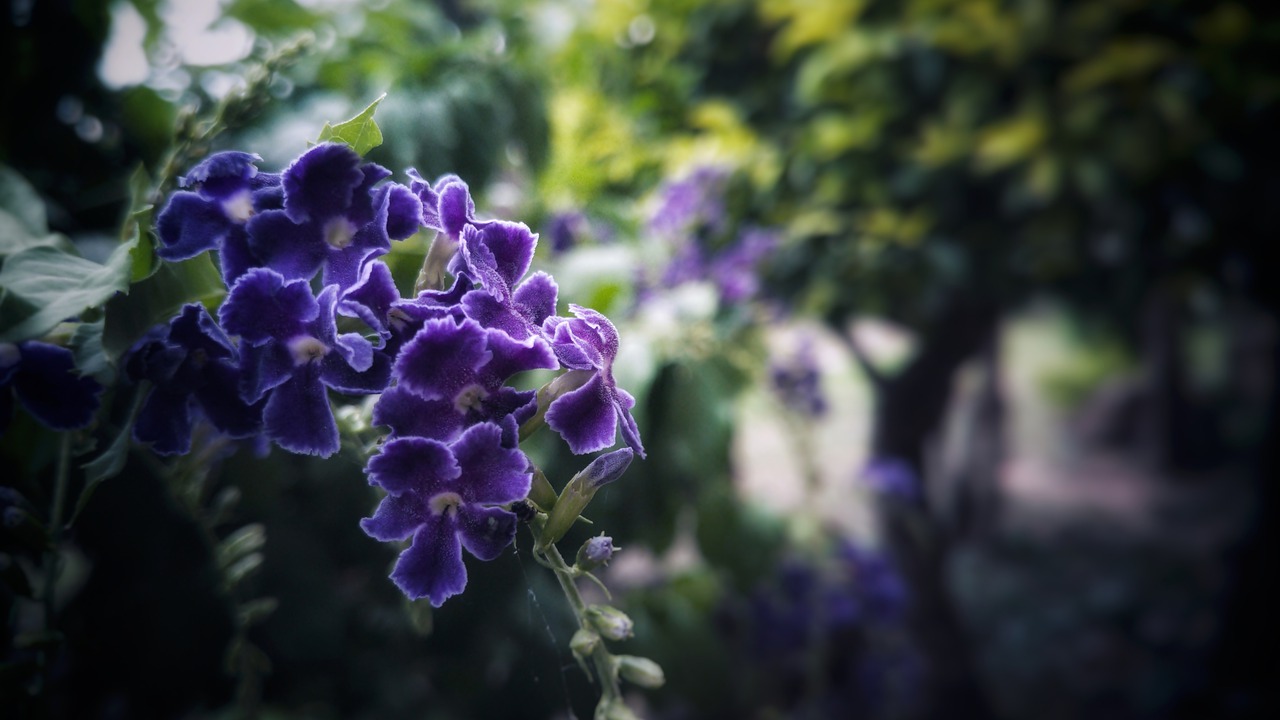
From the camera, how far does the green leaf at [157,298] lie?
40cm

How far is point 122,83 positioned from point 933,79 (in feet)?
4.52

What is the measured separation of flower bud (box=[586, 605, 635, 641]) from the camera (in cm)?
39

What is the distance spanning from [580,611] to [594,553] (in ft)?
0.13

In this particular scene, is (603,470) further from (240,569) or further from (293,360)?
(240,569)

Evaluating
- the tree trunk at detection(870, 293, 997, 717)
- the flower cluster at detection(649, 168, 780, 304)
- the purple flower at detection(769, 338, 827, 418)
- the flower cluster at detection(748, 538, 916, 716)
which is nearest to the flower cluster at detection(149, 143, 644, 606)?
the flower cluster at detection(649, 168, 780, 304)

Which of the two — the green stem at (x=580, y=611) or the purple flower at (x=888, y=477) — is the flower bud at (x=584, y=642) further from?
the purple flower at (x=888, y=477)

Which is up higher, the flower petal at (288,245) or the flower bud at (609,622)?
the flower petal at (288,245)

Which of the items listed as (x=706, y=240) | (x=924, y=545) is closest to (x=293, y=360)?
(x=706, y=240)

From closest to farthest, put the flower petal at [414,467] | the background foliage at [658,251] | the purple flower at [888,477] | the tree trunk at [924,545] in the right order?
the flower petal at [414,467]
the background foliage at [658,251]
the purple flower at [888,477]
the tree trunk at [924,545]

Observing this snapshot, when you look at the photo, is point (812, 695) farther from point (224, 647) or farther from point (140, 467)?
point (140, 467)

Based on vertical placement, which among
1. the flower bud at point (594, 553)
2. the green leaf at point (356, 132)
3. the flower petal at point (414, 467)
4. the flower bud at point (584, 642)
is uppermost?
the green leaf at point (356, 132)

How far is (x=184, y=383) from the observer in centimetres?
40

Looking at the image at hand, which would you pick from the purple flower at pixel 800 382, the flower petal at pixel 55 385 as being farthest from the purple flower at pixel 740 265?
the flower petal at pixel 55 385

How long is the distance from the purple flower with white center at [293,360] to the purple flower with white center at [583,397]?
86mm
